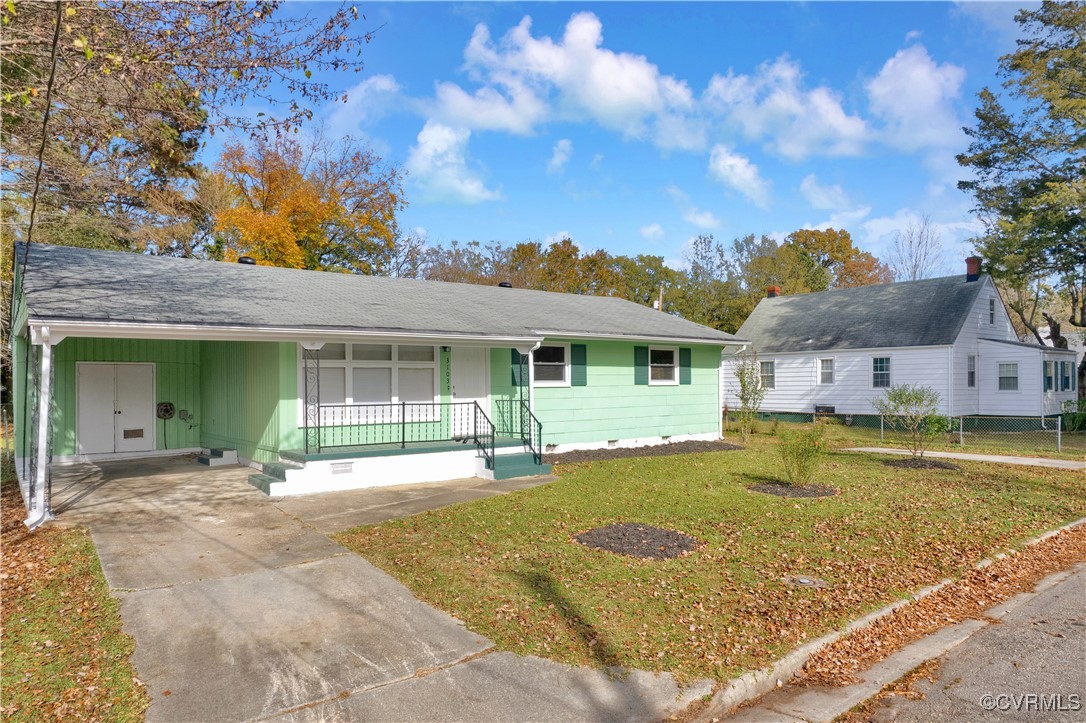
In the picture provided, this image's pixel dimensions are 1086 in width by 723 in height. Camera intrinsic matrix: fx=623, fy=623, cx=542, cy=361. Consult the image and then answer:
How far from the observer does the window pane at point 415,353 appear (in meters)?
12.2

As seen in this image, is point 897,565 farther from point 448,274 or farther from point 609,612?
point 448,274

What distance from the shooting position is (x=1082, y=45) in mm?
21141

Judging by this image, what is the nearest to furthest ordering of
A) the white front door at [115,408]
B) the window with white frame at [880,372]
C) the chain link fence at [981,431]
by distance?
the white front door at [115,408]
the chain link fence at [981,431]
the window with white frame at [880,372]

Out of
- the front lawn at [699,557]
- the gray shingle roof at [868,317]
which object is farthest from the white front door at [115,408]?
the gray shingle roof at [868,317]

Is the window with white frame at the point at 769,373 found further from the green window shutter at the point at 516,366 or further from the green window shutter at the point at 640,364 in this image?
the green window shutter at the point at 516,366

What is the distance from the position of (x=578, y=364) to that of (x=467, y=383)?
294 centimetres

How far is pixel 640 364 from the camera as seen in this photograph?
1599 centimetres

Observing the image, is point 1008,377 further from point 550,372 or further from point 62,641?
point 62,641

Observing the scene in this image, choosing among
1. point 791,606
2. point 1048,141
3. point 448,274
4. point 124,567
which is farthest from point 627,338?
point 448,274

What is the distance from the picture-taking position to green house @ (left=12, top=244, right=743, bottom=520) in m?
9.75

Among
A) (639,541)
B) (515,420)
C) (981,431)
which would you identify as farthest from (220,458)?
(981,431)

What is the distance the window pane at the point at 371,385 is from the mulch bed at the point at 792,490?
684 centimetres

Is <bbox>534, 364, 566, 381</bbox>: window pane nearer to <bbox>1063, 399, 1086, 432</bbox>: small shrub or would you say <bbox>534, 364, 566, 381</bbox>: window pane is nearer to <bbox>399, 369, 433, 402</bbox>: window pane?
<bbox>399, 369, 433, 402</bbox>: window pane

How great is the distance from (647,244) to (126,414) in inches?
1206
